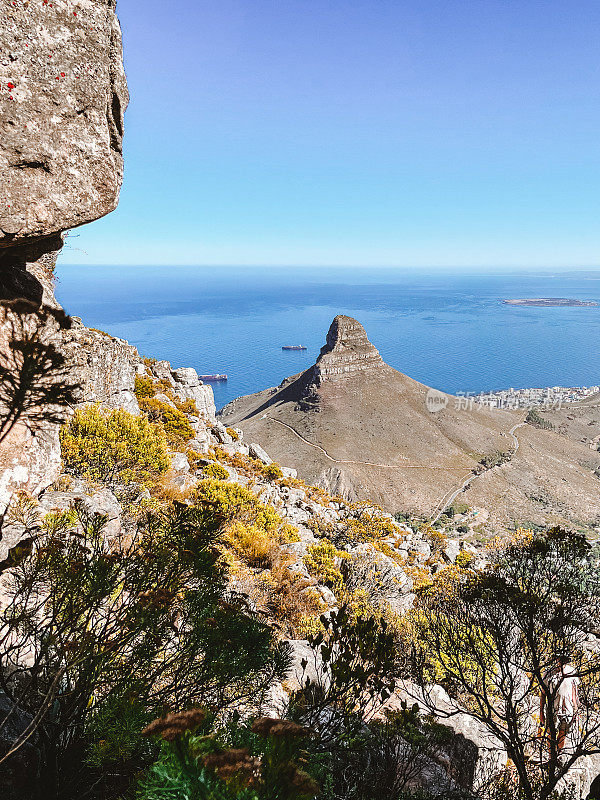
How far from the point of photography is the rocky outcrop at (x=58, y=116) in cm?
460

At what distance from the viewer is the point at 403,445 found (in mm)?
69375

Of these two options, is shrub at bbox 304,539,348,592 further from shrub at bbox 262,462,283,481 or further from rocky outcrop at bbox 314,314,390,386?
rocky outcrop at bbox 314,314,390,386

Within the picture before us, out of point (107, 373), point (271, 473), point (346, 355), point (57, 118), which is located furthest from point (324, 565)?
point (346, 355)

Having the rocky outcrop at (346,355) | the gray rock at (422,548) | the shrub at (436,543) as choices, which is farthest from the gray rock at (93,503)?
the rocky outcrop at (346,355)

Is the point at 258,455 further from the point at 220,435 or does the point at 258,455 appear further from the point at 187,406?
the point at 187,406

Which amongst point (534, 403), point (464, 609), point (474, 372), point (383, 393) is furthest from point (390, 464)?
point (474, 372)

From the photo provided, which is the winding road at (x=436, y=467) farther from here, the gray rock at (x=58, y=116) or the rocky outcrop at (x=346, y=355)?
the gray rock at (x=58, y=116)

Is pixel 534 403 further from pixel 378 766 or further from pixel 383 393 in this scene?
pixel 378 766

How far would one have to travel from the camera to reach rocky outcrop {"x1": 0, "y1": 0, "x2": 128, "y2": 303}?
15.1 ft

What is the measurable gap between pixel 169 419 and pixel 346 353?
6648 centimetres

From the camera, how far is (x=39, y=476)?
7.69 metres

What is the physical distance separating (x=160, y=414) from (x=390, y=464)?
170 ft

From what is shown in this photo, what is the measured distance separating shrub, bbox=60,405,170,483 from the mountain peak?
6812 centimetres

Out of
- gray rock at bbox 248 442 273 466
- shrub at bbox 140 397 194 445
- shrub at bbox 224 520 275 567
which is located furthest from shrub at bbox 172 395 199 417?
shrub at bbox 224 520 275 567
